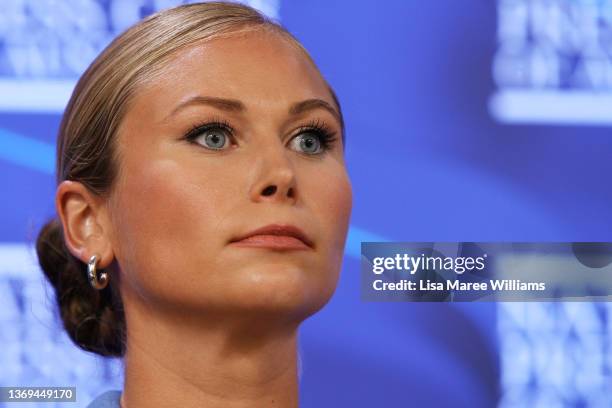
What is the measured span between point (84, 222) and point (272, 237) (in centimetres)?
32

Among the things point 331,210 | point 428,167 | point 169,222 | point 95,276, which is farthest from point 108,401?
point 428,167

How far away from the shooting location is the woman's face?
112 cm

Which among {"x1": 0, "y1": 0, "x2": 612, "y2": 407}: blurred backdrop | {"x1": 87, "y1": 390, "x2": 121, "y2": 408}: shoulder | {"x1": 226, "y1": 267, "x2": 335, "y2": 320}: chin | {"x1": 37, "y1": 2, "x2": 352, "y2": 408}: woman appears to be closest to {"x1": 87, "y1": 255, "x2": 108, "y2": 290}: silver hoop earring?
{"x1": 37, "y1": 2, "x2": 352, "y2": 408}: woman

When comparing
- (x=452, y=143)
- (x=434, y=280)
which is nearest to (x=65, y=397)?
(x=434, y=280)

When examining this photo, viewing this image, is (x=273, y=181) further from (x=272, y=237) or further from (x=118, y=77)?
(x=118, y=77)

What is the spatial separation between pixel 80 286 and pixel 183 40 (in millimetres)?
429

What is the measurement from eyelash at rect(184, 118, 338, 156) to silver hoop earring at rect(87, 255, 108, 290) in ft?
0.76

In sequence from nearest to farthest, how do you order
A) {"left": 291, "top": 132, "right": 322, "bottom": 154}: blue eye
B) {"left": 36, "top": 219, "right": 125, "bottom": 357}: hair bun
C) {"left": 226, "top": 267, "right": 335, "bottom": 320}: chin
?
{"left": 226, "top": 267, "right": 335, "bottom": 320}: chin → {"left": 291, "top": 132, "right": 322, "bottom": 154}: blue eye → {"left": 36, "top": 219, "right": 125, "bottom": 357}: hair bun

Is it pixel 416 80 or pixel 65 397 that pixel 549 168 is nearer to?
pixel 416 80

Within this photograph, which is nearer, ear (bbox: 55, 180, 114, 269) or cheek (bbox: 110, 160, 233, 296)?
cheek (bbox: 110, 160, 233, 296)

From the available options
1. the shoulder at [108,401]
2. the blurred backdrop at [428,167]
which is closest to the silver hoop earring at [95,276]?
the shoulder at [108,401]

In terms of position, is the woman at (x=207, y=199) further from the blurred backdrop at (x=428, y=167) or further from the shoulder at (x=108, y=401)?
the blurred backdrop at (x=428, y=167)

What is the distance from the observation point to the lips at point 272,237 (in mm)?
1113

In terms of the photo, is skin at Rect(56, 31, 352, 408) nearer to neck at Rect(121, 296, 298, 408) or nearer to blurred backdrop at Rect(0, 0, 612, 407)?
neck at Rect(121, 296, 298, 408)
